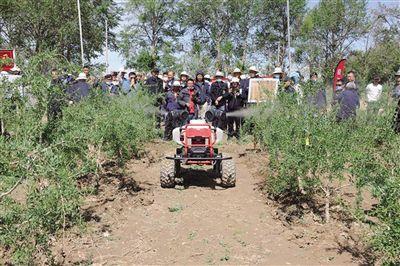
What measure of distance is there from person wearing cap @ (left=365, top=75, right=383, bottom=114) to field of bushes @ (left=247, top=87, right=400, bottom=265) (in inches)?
22.4

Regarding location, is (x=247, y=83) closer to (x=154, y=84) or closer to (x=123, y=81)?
(x=154, y=84)

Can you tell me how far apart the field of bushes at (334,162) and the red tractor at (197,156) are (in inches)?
26.9

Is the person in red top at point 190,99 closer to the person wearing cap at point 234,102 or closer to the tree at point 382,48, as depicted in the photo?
the person wearing cap at point 234,102

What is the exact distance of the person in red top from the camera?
1027 centimetres

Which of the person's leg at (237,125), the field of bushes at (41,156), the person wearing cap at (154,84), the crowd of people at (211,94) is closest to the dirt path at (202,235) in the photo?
the field of bushes at (41,156)

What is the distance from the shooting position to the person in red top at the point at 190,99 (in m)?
10.3

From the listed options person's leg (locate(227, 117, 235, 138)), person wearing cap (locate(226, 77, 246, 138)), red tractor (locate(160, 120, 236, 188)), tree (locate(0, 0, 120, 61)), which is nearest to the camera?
red tractor (locate(160, 120, 236, 188))

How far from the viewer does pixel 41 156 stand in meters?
3.97

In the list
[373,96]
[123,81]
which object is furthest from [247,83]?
[123,81]

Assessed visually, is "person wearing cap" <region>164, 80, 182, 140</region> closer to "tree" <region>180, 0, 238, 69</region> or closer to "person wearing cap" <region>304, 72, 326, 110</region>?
"person wearing cap" <region>304, 72, 326, 110</region>

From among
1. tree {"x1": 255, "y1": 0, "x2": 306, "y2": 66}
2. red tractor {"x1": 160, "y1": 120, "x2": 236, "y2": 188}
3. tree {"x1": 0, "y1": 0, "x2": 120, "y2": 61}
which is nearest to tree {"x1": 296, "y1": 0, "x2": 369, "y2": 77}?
tree {"x1": 255, "y1": 0, "x2": 306, "y2": 66}

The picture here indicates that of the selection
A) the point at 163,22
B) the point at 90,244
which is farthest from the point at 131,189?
the point at 163,22

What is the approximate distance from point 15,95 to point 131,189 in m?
2.80

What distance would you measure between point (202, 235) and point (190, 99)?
5023 mm
